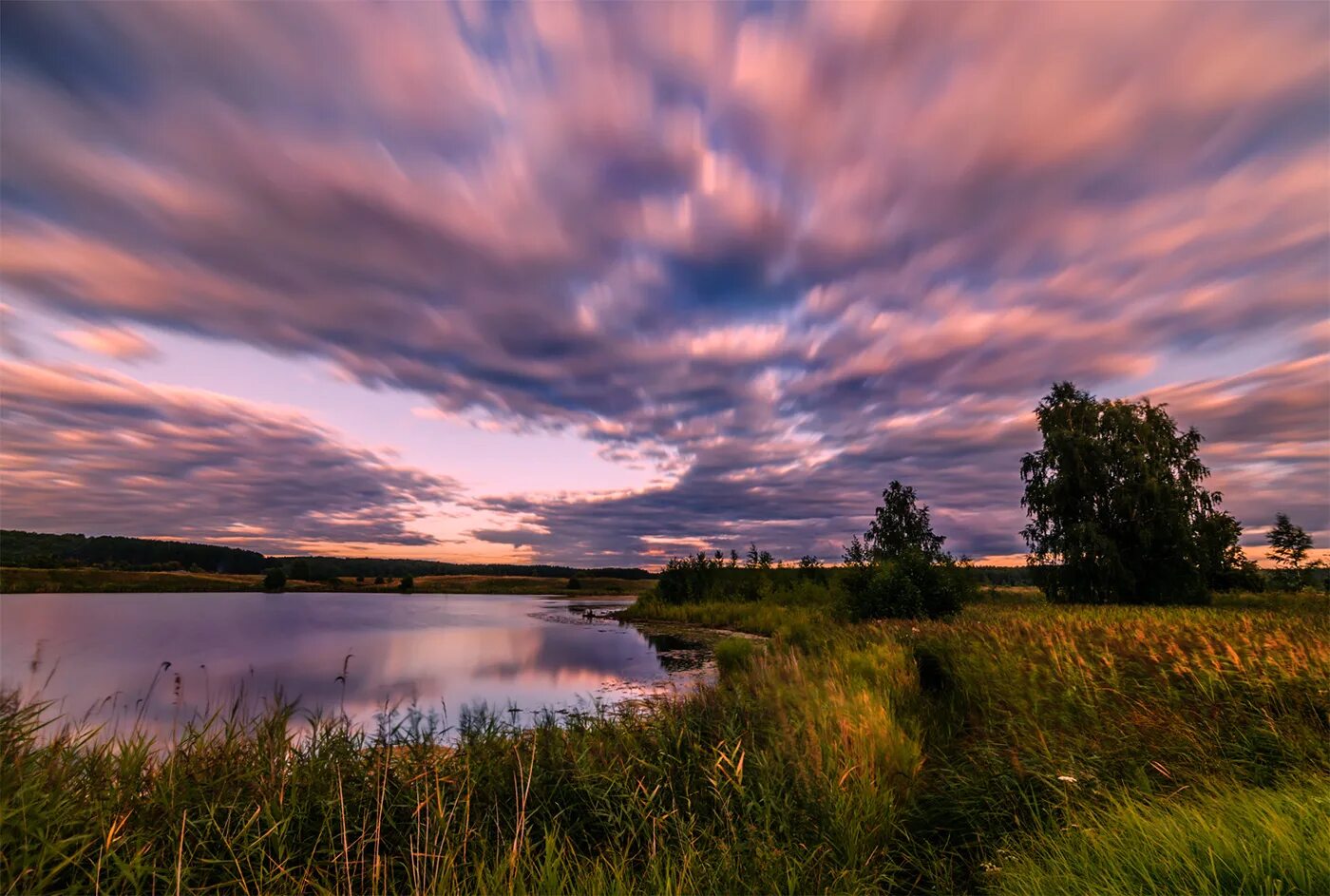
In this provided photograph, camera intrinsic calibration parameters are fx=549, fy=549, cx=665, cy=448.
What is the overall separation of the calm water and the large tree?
22.1 metres

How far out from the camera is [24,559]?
54.6 meters

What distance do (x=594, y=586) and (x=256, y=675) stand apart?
106 meters

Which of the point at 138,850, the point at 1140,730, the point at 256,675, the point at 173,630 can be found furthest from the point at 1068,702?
the point at 173,630

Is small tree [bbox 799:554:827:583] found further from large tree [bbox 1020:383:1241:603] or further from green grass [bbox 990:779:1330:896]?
green grass [bbox 990:779:1330:896]

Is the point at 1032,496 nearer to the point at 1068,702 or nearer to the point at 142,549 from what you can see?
the point at 1068,702

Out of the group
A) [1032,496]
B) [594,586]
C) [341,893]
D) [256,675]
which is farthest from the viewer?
[594,586]

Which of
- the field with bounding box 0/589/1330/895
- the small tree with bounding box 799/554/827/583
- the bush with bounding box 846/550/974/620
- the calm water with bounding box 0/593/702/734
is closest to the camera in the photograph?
the field with bounding box 0/589/1330/895

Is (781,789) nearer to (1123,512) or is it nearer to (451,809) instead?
(451,809)

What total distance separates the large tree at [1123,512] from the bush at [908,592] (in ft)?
32.6

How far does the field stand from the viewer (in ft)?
11.6

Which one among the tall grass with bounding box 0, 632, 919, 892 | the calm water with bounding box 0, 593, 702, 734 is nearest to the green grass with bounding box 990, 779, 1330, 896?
the tall grass with bounding box 0, 632, 919, 892

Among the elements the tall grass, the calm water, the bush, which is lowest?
the calm water

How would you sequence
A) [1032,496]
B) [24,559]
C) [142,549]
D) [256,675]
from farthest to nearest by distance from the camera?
[142,549] < [24,559] < [1032,496] < [256,675]

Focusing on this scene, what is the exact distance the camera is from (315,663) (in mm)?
18250
